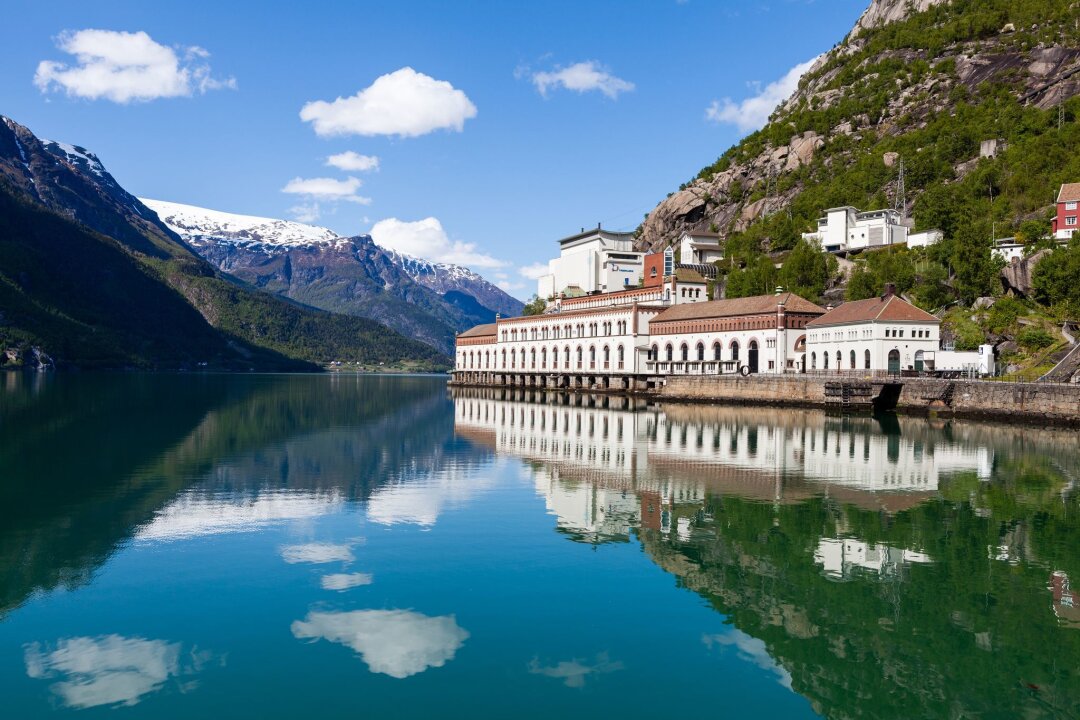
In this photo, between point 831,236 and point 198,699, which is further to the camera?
point 831,236

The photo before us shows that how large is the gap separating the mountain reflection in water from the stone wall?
292 inches

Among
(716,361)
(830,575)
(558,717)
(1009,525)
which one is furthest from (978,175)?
(558,717)

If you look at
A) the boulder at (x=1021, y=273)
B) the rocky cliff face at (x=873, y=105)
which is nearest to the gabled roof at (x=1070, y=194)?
the boulder at (x=1021, y=273)

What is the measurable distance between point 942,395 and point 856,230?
53.2 metres

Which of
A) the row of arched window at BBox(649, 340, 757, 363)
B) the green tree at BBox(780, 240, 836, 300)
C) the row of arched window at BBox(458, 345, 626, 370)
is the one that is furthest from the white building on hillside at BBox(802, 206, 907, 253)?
the row of arched window at BBox(458, 345, 626, 370)

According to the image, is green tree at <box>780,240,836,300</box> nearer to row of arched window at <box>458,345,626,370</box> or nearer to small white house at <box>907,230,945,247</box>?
small white house at <box>907,230,945,247</box>

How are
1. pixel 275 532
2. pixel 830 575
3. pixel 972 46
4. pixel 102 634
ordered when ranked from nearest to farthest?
pixel 102 634
pixel 830 575
pixel 275 532
pixel 972 46

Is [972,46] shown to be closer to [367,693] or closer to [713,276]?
[713,276]

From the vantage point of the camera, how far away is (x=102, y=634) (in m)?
16.1

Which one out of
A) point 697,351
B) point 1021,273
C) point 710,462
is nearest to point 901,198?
point 1021,273

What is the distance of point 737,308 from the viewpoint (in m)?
95.4

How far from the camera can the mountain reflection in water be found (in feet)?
48.9

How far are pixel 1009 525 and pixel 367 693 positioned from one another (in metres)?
21.5

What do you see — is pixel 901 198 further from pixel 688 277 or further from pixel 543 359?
pixel 543 359
